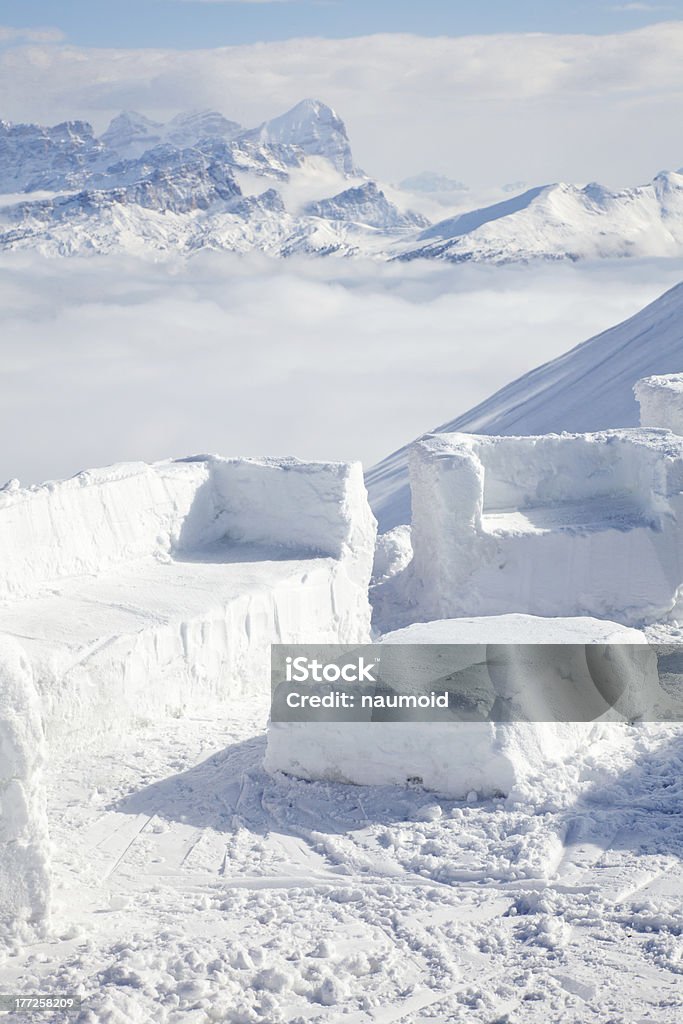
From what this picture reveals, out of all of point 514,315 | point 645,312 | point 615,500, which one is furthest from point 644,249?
point 615,500

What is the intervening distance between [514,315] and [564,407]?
113m

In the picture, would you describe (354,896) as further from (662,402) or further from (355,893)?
(662,402)

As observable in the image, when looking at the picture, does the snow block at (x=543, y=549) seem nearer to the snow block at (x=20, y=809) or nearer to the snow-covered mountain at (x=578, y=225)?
the snow block at (x=20, y=809)

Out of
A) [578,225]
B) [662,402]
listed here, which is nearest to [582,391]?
[662,402]

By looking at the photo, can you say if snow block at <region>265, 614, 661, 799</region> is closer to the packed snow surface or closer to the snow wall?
the packed snow surface

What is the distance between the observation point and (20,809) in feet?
14.4

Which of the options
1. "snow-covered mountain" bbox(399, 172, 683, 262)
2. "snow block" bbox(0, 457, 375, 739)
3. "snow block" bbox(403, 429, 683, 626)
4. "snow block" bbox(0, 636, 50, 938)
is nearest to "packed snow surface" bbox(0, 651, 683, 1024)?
"snow block" bbox(0, 636, 50, 938)

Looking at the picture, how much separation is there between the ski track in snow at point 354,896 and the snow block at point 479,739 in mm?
92

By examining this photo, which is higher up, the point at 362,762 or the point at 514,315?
the point at 514,315

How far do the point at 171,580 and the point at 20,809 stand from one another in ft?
11.9

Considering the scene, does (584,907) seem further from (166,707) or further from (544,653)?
(166,707)

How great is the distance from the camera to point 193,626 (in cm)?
721

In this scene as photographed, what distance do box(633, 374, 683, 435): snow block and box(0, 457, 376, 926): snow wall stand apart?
5454 mm

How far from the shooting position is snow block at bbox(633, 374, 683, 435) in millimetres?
13000
